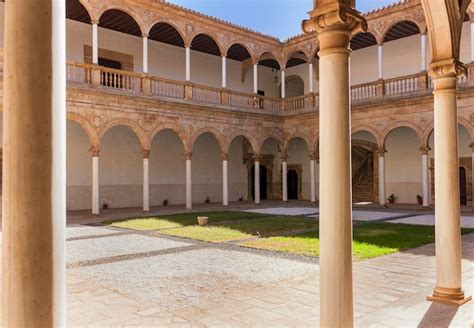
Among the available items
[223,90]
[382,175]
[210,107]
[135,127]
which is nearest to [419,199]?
[382,175]

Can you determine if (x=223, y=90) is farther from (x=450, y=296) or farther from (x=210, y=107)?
(x=450, y=296)

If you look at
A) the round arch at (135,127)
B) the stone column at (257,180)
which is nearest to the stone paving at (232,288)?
the round arch at (135,127)

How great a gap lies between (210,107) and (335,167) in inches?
632

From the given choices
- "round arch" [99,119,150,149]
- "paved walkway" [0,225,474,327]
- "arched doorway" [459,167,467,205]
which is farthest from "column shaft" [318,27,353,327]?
"arched doorway" [459,167,467,205]

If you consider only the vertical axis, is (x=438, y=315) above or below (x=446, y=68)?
below

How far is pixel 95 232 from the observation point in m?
10.6

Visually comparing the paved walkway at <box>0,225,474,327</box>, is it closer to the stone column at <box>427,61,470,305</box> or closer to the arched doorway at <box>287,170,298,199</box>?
the stone column at <box>427,61,470,305</box>

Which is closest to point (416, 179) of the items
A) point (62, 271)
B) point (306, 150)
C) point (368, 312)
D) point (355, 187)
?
point (355, 187)

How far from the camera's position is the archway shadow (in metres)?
3.67

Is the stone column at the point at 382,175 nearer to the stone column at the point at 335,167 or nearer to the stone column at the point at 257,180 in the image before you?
the stone column at the point at 257,180

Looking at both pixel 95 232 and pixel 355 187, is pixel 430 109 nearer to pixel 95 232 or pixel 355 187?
pixel 355 187

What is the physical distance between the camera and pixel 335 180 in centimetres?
271

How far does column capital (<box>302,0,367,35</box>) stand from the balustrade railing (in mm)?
13406

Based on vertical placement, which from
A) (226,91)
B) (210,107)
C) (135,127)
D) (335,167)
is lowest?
(335,167)
